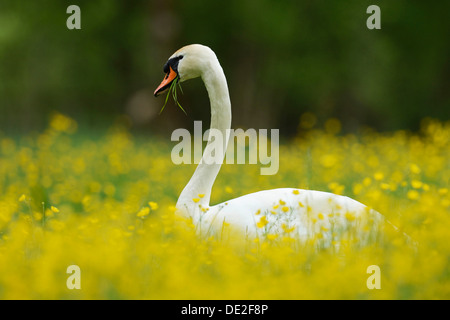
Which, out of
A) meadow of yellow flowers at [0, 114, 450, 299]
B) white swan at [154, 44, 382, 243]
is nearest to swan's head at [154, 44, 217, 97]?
white swan at [154, 44, 382, 243]

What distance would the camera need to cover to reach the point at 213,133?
493 centimetres

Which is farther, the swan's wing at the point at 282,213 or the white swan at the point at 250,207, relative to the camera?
the swan's wing at the point at 282,213

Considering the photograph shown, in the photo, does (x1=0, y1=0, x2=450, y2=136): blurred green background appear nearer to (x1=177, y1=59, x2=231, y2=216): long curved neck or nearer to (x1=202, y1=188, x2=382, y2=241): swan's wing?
(x1=177, y1=59, x2=231, y2=216): long curved neck

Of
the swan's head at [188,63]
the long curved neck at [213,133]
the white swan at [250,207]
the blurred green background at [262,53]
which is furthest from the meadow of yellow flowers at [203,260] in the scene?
the blurred green background at [262,53]

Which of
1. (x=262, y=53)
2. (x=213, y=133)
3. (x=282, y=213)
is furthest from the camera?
(x=262, y=53)

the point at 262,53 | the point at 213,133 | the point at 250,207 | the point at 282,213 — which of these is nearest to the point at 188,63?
the point at 213,133

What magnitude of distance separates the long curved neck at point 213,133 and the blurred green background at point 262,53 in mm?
10228

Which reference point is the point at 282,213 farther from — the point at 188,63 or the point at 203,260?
the point at 188,63

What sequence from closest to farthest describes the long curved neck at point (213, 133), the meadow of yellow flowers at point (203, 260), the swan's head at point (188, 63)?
1. the meadow of yellow flowers at point (203, 260)
2. the long curved neck at point (213, 133)
3. the swan's head at point (188, 63)

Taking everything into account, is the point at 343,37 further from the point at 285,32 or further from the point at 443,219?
the point at 443,219

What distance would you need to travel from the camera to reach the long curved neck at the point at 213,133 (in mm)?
4793

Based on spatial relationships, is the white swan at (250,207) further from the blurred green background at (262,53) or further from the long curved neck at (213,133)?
the blurred green background at (262,53)

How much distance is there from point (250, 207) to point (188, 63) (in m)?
1.32

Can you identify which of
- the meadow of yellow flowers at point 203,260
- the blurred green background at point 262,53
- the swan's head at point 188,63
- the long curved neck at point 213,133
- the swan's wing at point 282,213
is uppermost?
the blurred green background at point 262,53
